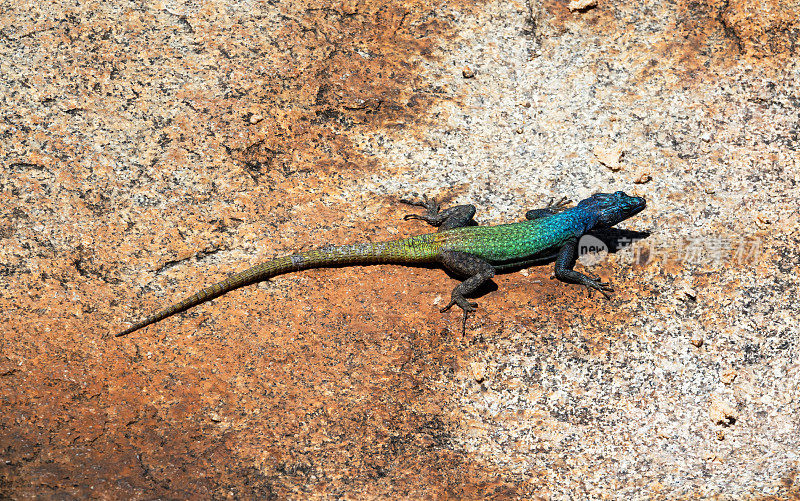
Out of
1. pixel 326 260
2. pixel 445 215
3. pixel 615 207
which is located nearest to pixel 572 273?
pixel 615 207

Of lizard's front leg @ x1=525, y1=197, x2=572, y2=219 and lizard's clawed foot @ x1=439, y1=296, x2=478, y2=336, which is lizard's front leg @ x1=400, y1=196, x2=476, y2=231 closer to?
lizard's front leg @ x1=525, y1=197, x2=572, y2=219

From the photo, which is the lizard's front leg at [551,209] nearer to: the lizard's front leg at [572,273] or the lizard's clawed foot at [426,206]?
the lizard's front leg at [572,273]

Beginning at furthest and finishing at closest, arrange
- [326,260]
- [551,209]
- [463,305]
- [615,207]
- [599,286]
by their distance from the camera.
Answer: [551,209] → [615,207] → [326,260] → [599,286] → [463,305]

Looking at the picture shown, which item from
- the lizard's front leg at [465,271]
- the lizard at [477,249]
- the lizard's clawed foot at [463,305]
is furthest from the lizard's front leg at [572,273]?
the lizard's clawed foot at [463,305]

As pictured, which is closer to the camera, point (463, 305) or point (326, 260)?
point (463, 305)

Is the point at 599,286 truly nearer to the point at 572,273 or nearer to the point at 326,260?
the point at 572,273

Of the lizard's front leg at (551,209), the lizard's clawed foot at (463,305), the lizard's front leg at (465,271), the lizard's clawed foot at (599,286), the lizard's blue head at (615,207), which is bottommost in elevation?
the lizard's clawed foot at (463,305)

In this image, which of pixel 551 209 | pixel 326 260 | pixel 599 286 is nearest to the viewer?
pixel 599 286

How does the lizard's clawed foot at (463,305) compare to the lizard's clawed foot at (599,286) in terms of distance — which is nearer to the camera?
the lizard's clawed foot at (463,305)
